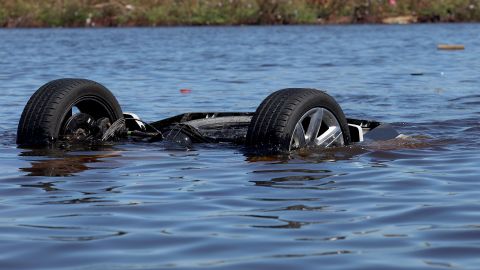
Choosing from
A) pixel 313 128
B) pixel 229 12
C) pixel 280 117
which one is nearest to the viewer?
pixel 280 117

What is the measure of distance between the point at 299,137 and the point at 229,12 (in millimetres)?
59090

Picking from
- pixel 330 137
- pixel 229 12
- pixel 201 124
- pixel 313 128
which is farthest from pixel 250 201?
pixel 229 12

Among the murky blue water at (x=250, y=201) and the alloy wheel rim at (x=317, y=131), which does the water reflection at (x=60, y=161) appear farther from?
the alloy wheel rim at (x=317, y=131)

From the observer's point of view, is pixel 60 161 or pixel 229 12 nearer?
pixel 60 161

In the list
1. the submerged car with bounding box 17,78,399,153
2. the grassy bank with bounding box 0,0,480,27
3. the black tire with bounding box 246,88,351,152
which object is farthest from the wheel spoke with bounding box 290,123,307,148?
the grassy bank with bounding box 0,0,480,27

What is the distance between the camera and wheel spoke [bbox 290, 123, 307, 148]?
9.89 metres

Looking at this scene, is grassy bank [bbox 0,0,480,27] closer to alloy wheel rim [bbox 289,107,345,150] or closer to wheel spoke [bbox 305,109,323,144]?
alloy wheel rim [bbox 289,107,345,150]

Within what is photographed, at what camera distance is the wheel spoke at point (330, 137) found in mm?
10117

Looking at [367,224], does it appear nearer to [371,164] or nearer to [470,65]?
[371,164]

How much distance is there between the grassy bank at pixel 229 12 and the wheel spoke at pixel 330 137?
57034 mm

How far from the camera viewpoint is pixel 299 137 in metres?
9.96

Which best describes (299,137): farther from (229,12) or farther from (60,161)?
(229,12)

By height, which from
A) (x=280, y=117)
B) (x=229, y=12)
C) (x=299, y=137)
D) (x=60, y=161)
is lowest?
(x=229, y=12)

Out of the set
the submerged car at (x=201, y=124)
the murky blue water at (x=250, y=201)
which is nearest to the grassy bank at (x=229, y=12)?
the murky blue water at (x=250, y=201)
